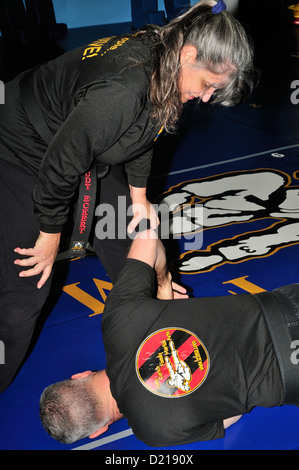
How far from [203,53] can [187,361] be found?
1.05 m

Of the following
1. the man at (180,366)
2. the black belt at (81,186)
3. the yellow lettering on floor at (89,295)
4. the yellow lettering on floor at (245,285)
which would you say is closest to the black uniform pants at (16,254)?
the black belt at (81,186)

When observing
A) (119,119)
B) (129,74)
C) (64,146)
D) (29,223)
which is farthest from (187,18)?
(29,223)

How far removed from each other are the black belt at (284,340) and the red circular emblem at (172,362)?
0.87ft

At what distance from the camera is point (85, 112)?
1.79 metres

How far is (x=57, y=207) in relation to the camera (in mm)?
1999

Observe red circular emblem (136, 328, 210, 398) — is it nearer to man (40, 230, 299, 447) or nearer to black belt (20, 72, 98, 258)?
man (40, 230, 299, 447)

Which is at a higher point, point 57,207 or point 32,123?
point 32,123

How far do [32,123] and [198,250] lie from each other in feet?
5.72

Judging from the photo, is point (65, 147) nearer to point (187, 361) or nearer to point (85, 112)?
point (85, 112)

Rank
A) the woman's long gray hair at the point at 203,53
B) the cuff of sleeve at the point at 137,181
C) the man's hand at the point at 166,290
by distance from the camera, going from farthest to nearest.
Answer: the cuff of sleeve at the point at 137,181 → the man's hand at the point at 166,290 → the woman's long gray hair at the point at 203,53

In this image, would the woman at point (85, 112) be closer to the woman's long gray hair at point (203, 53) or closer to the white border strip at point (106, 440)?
the woman's long gray hair at point (203, 53)

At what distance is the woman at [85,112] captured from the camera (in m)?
1.79

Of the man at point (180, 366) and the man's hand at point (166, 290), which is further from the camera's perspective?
the man's hand at point (166, 290)

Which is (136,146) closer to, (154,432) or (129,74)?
(129,74)
